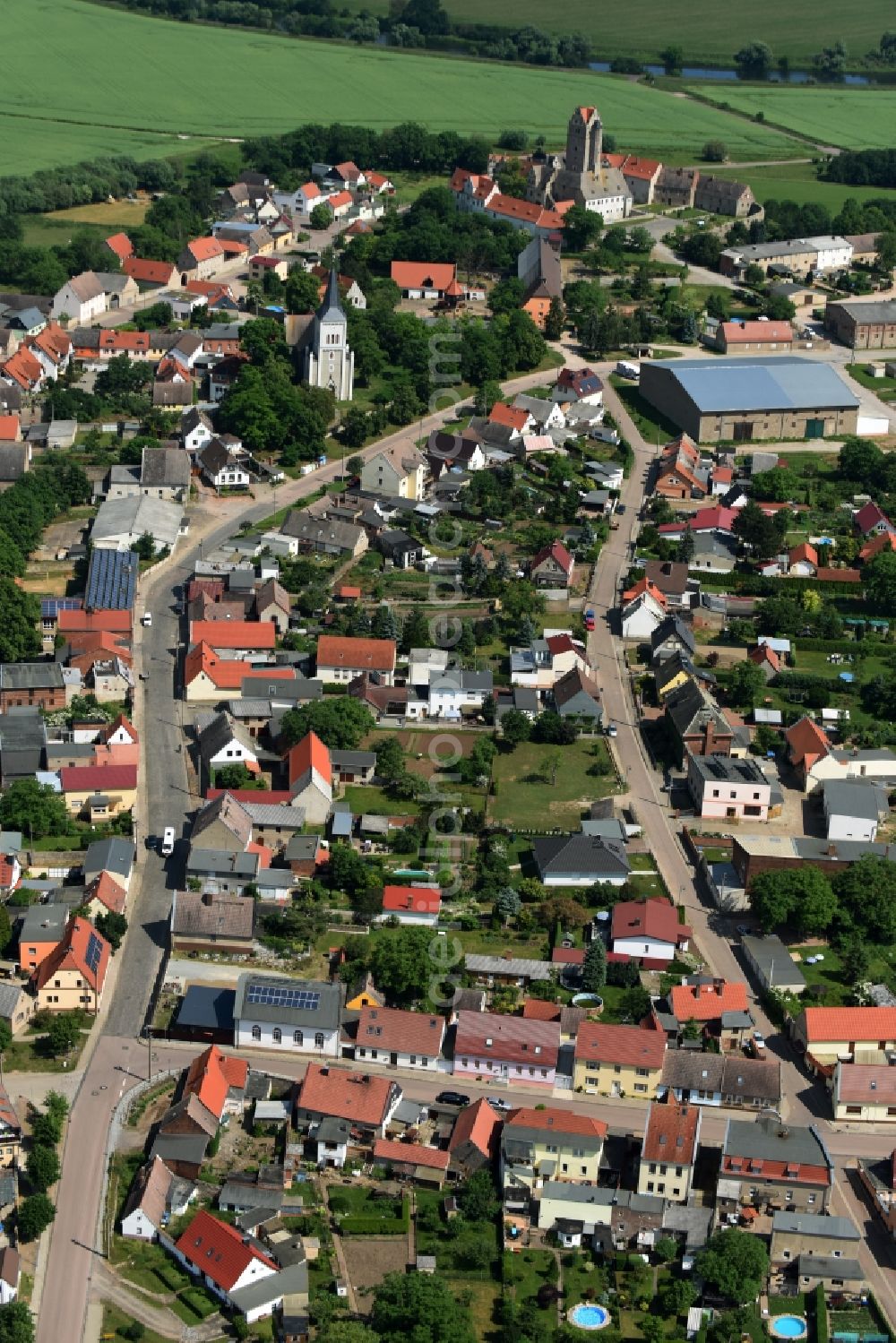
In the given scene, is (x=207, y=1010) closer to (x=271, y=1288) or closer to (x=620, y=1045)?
(x=271, y=1288)

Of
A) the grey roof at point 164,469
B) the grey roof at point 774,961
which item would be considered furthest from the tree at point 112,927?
the grey roof at point 164,469

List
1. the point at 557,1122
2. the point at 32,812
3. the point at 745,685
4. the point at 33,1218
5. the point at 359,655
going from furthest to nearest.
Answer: the point at 359,655, the point at 745,685, the point at 32,812, the point at 557,1122, the point at 33,1218

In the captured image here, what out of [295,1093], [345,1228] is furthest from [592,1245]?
[295,1093]

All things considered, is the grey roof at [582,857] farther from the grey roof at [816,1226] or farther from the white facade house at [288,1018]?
the grey roof at [816,1226]

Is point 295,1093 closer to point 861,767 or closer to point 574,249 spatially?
point 861,767

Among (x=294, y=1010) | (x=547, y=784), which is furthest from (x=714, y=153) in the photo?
A: (x=294, y=1010)
